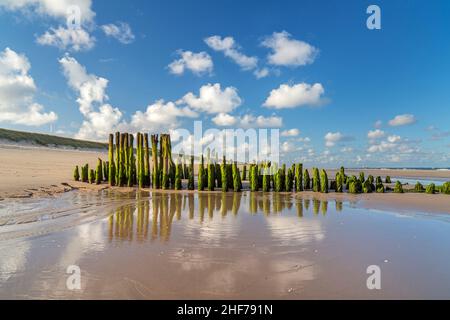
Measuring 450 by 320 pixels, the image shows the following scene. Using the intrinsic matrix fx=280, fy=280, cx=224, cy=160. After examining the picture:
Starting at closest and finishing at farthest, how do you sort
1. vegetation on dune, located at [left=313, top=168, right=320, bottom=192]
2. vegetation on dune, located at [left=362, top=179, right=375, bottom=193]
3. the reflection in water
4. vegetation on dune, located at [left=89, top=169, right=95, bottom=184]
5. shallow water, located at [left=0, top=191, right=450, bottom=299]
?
shallow water, located at [left=0, top=191, right=450, bottom=299]
the reflection in water
vegetation on dune, located at [left=313, top=168, right=320, bottom=192]
vegetation on dune, located at [left=362, top=179, right=375, bottom=193]
vegetation on dune, located at [left=89, top=169, right=95, bottom=184]

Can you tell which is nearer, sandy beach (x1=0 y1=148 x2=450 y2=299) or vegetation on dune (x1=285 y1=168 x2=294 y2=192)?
sandy beach (x1=0 y1=148 x2=450 y2=299)

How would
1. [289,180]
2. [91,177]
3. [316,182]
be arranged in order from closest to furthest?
[316,182] → [289,180] → [91,177]

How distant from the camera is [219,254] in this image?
4.71 m

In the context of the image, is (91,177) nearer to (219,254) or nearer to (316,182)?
(316,182)

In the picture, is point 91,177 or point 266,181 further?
point 91,177

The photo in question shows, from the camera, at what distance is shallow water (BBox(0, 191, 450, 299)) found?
346cm

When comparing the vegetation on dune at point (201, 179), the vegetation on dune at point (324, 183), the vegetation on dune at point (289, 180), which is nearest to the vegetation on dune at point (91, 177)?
the vegetation on dune at point (201, 179)

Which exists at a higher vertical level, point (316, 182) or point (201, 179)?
point (201, 179)

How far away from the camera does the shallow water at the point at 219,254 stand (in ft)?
11.4

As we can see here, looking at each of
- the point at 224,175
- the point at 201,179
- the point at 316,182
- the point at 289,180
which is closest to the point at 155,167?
A: the point at 201,179

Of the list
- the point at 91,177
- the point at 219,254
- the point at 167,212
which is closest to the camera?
the point at 219,254

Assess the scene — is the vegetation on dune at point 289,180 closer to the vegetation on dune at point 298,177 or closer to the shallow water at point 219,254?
the vegetation on dune at point 298,177

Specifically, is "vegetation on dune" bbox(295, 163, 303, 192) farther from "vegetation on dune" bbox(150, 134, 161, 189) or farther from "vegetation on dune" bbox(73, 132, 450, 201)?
"vegetation on dune" bbox(150, 134, 161, 189)

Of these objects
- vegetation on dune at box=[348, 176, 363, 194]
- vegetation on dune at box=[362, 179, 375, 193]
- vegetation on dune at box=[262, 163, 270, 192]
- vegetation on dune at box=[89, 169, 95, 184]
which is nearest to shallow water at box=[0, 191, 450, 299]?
vegetation on dune at box=[348, 176, 363, 194]
